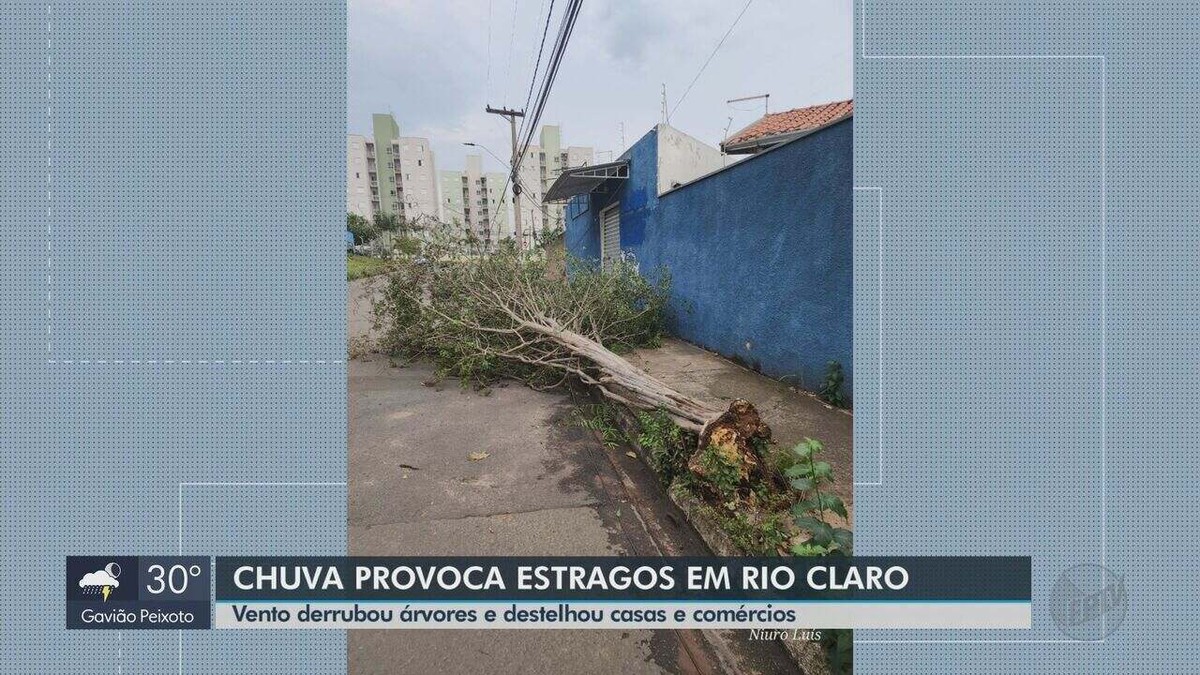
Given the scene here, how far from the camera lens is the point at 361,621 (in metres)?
1.52

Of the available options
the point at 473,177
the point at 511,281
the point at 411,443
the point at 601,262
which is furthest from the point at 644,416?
the point at 473,177

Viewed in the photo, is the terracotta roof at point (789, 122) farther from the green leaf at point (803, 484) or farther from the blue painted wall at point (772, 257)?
the green leaf at point (803, 484)

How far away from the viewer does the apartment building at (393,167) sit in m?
54.4

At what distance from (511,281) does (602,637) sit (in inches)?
216

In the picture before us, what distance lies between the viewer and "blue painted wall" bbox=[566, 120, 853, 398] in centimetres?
415

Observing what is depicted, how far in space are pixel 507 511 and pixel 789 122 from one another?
31.1 feet

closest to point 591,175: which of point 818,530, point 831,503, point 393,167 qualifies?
point 831,503

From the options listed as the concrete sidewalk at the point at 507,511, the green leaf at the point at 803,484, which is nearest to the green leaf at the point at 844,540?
the green leaf at the point at 803,484

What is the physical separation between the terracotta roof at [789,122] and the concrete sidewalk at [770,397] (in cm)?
474

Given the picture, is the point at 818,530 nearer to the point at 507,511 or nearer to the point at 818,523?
the point at 818,523

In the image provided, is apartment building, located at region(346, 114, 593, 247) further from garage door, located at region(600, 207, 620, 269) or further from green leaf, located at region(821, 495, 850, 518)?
green leaf, located at region(821, 495, 850, 518)

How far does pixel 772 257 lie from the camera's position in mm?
5098

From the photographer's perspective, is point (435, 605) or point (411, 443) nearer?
point (435, 605)

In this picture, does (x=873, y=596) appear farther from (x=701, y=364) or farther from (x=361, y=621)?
(x=701, y=364)
